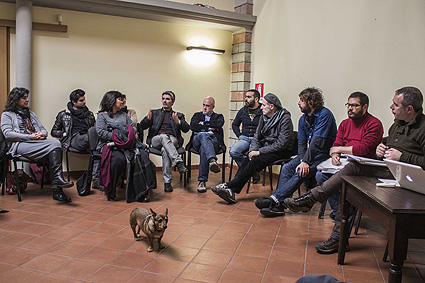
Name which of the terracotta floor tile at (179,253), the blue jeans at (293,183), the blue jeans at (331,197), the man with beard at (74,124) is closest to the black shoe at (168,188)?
the man with beard at (74,124)

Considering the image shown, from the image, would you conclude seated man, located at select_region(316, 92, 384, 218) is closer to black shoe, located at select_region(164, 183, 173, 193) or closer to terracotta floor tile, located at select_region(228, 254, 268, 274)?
terracotta floor tile, located at select_region(228, 254, 268, 274)

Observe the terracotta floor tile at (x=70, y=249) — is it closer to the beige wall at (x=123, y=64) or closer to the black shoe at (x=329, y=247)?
the black shoe at (x=329, y=247)

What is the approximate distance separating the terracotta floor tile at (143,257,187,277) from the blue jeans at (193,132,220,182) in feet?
7.48

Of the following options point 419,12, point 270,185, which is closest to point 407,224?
point 419,12

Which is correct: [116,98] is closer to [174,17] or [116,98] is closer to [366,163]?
[174,17]

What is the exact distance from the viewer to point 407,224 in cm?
195

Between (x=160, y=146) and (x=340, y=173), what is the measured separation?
2832 mm

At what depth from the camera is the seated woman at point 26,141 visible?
4344mm

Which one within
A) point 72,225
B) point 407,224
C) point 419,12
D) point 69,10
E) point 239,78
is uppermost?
point 69,10

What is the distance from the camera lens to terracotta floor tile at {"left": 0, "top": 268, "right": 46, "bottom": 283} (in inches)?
98.4

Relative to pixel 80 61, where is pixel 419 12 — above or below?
above

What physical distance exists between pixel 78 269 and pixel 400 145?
2.56 metres

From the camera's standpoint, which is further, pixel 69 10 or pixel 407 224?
pixel 69 10

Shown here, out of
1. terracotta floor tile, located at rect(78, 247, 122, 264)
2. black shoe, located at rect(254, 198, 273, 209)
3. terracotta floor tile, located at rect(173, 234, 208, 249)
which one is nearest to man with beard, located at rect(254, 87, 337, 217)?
black shoe, located at rect(254, 198, 273, 209)
